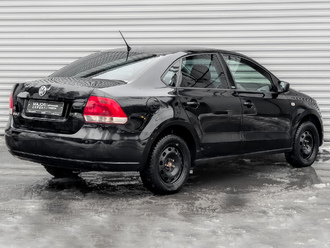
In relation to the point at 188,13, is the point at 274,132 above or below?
below

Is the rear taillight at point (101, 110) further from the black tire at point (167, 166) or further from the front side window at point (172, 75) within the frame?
the front side window at point (172, 75)

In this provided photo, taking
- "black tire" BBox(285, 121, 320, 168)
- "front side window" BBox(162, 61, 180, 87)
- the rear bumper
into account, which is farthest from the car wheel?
"black tire" BBox(285, 121, 320, 168)

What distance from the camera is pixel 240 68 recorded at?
8.16 meters

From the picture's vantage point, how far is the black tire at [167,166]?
21.7ft

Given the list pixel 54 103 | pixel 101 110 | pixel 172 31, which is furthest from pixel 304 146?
pixel 54 103

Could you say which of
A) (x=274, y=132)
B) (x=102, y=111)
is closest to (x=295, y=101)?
(x=274, y=132)

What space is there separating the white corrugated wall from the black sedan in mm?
2830

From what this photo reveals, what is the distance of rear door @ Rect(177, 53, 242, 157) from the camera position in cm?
706

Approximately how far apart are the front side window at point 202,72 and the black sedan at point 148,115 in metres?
0.01

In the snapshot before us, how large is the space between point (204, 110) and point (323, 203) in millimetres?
1601

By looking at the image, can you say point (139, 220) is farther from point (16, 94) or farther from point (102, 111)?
point (16, 94)

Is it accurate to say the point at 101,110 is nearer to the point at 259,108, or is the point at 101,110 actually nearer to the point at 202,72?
the point at 202,72

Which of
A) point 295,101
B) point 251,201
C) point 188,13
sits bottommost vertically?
point 251,201

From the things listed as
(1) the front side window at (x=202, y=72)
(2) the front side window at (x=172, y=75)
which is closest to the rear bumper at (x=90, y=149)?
(2) the front side window at (x=172, y=75)
